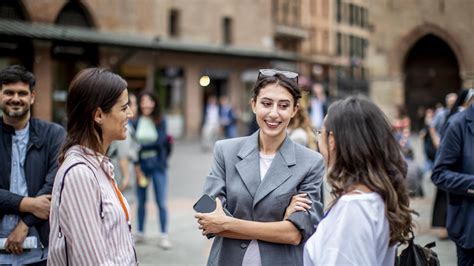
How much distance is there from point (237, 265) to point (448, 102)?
25.3 feet

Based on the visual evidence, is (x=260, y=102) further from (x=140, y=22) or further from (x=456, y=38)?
(x=140, y=22)

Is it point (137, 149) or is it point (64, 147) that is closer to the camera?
point (64, 147)

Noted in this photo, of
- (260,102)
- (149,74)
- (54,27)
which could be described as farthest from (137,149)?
(149,74)

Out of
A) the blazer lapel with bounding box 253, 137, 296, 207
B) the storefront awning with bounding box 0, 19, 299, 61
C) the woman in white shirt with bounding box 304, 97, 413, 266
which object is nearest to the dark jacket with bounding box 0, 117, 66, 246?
the blazer lapel with bounding box 253, 137, 296, 207

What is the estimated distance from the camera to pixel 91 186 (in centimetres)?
249

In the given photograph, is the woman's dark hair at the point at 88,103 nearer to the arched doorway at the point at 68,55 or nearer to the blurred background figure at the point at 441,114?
the blurred background figure at the point at 441,114

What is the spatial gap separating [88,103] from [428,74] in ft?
21.1

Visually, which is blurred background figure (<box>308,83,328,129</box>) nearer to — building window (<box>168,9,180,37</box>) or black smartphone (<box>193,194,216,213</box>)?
black smartphone (<box>193,194,216,213</box>)

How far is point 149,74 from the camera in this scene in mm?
27703

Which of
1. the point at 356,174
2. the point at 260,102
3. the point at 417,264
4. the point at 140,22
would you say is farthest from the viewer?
the point at 140,22

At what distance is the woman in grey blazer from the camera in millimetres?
2939

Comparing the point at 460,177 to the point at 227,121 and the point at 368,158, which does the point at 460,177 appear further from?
the point at 227,121

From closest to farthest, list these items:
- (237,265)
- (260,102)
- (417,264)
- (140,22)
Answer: (417,264) → (237,265) → (260,102) → (140,22)

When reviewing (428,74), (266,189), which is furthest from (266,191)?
(428,74)
